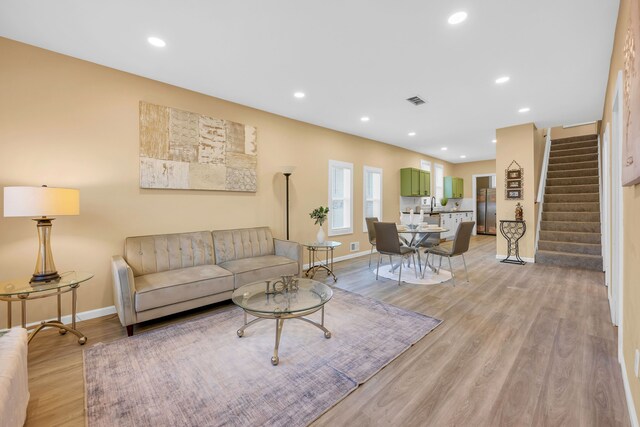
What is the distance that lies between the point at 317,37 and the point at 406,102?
6.76 ft

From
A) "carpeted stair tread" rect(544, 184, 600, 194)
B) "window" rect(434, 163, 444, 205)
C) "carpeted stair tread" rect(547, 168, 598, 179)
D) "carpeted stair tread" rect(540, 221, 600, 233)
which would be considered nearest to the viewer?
"carpeted stair tread" rect(540, 221, 600, 233)

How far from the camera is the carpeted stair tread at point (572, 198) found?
18.6ft

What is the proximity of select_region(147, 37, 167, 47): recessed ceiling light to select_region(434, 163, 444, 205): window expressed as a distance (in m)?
8.14

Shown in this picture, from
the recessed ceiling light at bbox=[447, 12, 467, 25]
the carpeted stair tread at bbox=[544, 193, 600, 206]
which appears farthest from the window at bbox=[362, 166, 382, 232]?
the recessed ceiling light at bbox=[447, 12, 467, 25]

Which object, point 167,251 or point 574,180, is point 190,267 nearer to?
point 167,251

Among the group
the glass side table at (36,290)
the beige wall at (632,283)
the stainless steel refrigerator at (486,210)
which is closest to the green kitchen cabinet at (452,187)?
the stainless steel refrigerator at (486,210)

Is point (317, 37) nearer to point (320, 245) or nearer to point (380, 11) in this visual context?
point (380, 11)

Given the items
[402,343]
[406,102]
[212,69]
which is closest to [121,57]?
[212,69]

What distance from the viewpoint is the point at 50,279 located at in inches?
92.7

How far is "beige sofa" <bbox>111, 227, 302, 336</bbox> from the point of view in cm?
250

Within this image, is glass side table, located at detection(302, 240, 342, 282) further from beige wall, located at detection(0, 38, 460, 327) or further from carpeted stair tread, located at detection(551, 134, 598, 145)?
carpeted stair tread, located at detection(551, 134, 598, 145)

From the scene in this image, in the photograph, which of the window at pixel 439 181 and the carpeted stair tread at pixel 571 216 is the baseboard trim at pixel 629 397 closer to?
the carpeted stair tread at pixel 571 216

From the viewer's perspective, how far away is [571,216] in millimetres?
5582

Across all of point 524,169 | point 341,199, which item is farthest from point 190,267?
point 524,169
